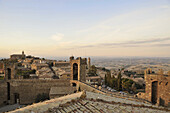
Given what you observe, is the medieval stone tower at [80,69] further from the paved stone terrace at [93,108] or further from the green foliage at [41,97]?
the paved stone terrace at [93,108]

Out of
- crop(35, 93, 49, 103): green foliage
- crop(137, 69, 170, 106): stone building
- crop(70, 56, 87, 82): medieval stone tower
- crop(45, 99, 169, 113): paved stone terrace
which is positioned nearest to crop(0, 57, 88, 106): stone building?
crop(70, 56, 87, 82): medieval stone tower

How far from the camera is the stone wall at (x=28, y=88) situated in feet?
53.5

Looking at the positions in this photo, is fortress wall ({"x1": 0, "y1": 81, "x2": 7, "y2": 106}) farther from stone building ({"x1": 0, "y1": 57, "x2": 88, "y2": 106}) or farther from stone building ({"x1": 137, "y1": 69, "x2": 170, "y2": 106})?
stone building ({"x1": 137, "y1": 69, "x2": 170, "y2": 106})

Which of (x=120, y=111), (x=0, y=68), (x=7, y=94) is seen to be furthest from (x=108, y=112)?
(x=0, y=68)

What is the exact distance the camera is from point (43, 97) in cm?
1658

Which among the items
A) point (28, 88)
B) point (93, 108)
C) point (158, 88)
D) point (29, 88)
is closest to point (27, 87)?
point (28, 88)

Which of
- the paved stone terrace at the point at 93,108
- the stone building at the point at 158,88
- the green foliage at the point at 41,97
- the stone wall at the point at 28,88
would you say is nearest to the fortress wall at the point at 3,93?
the stone wall at the point at 28,88

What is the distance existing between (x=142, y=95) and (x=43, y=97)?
43.2 feet

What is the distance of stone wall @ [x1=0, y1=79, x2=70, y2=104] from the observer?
642 inches

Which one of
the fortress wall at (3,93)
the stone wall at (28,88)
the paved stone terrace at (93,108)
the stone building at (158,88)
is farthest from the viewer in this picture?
the stone wall at (28,88)

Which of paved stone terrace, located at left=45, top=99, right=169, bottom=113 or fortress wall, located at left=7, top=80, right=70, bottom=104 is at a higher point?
paved stone terrace, located at left=45, top=99, right=169, bottom=113

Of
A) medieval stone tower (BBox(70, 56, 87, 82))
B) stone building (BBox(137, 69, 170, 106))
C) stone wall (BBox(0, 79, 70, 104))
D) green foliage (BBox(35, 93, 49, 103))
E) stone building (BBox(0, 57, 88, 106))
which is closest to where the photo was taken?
stone building (BBox(137, 69, 170, 106))

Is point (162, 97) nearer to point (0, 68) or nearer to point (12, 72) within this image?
point (12, 72)

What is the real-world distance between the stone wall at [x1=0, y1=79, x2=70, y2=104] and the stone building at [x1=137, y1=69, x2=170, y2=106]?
37.7 feet
